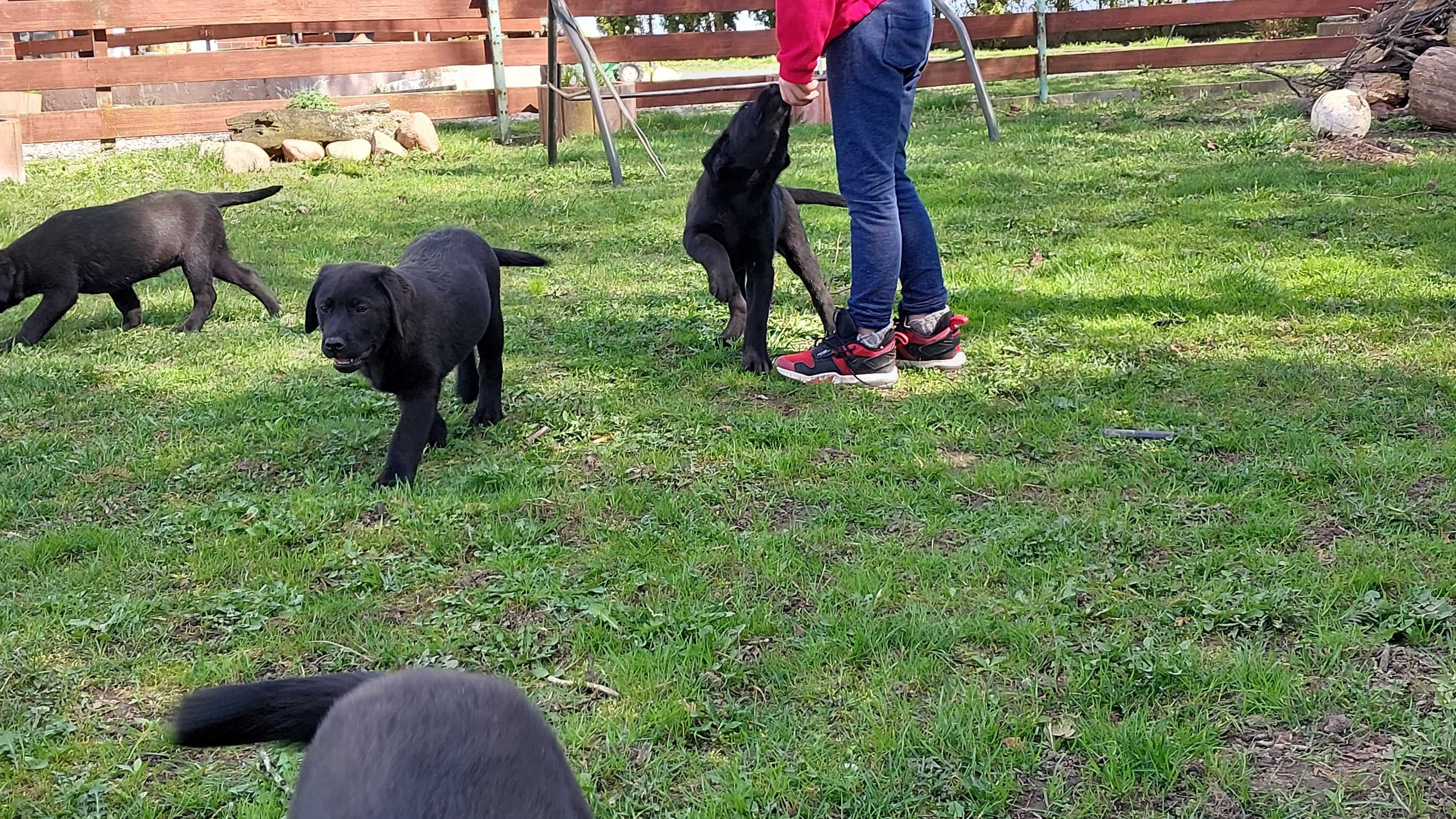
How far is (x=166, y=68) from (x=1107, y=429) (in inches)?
494

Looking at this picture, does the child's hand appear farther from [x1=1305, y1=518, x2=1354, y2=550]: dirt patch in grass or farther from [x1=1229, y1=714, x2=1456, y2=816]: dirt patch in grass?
[x1=1229, y1=714, x2=1456, y2=816]: dirt patch in grass

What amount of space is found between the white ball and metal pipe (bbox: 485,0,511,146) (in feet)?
27.4

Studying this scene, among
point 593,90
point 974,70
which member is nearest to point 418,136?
point 593,90

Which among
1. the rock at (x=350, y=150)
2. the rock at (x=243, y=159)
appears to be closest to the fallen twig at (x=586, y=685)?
the rock at (x=243, y=159)

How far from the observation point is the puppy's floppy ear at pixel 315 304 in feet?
13.9

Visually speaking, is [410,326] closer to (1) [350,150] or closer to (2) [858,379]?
(2) [858,379]

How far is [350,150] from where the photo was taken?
40.6 ft

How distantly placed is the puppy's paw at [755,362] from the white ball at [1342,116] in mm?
7200

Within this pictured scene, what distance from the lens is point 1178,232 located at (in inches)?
298

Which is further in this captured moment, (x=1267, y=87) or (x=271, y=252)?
(x=1267, y=87)

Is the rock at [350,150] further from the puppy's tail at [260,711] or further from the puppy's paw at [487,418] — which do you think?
the puppy's tail at [260,711]

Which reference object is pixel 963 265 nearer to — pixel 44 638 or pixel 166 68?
pixel 44 638

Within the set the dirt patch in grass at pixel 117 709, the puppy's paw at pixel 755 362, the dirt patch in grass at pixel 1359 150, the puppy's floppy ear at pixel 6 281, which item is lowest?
the dirt patch in grass at pixel 117 709

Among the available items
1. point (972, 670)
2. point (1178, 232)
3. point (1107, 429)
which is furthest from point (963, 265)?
point (972, 670)
